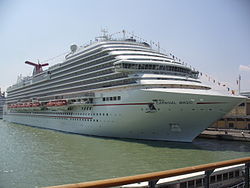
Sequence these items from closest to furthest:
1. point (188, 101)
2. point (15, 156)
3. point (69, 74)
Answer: point (15, 156) → point (188, 101) → point (69, 74)

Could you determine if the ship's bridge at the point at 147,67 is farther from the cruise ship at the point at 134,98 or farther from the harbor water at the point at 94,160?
the harbor water at the point at 94,160

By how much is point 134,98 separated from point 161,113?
9.27ft

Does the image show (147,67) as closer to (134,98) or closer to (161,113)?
(134,98)

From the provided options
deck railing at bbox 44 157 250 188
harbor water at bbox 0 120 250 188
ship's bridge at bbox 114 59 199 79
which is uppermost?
ship's bridge at bbox 114 59 199 79

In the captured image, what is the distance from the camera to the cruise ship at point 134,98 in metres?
19.2

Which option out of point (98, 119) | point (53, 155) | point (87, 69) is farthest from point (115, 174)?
point (87, 69)

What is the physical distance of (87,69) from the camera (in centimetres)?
2938

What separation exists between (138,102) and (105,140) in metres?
5.37

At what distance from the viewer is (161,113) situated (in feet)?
64.3

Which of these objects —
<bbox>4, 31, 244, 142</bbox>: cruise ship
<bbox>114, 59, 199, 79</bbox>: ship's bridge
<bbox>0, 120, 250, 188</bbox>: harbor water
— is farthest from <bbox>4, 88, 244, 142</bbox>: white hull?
<bbox>114, 59, 199, 79</bbox>: ship's bridge

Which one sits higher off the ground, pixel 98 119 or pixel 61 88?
pixel 61 88

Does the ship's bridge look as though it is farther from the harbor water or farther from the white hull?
the harbor water

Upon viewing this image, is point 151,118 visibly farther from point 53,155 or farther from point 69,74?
point 69,74

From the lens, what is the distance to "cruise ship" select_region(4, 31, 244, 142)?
19.2 meters
